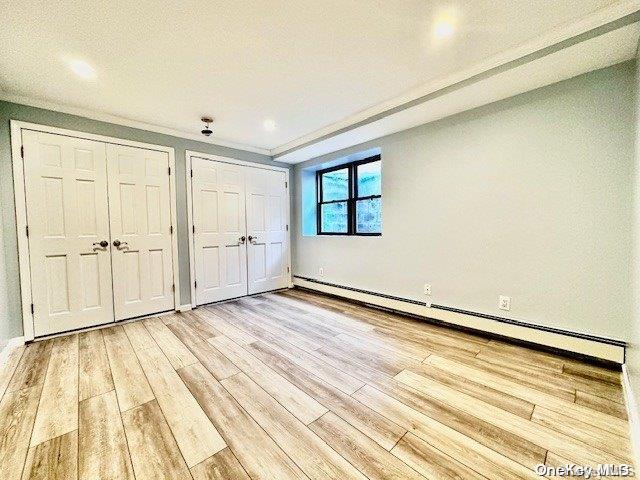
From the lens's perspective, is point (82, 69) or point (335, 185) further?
point (335, 185)

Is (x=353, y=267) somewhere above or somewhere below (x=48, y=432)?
above

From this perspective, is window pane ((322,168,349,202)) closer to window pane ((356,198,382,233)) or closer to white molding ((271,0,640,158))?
window pane ((356,198,382,233))

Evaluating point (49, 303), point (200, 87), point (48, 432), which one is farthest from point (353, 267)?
point (49, 303)

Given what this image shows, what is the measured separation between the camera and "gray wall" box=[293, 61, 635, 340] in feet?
6.29

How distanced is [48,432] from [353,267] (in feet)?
10.6

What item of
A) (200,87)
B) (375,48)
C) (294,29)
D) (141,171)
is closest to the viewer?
(294,29)

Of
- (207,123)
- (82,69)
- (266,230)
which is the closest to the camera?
(82,69)

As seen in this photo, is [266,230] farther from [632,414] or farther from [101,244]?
[632,414]

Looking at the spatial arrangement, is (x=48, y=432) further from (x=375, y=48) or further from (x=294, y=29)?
(x=375, y=48)

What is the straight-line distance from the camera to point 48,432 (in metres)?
1.39

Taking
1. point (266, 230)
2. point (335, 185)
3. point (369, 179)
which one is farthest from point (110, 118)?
point (369, 179)

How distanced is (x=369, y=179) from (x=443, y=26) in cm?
226

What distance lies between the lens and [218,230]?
380 centimetres

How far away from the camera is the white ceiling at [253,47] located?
152 cm
